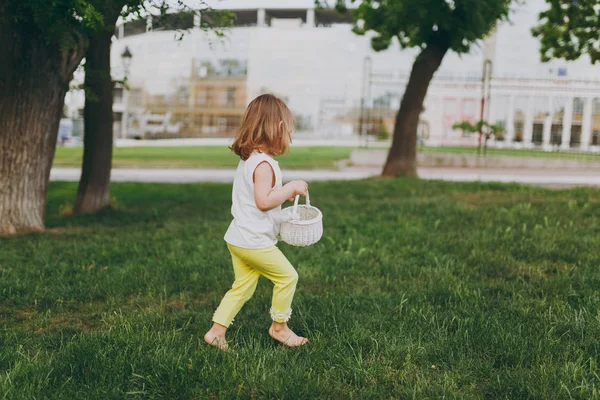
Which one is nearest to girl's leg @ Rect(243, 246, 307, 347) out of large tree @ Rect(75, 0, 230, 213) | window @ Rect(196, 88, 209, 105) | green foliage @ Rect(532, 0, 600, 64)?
large tree @ Rect(75, 0, 230, 213)

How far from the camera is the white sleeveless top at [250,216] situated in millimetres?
3527

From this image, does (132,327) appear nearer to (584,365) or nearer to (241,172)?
(241,172)

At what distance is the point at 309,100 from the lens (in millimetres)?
73438

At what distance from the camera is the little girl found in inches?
138

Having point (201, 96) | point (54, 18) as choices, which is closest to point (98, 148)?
point (54, 18)

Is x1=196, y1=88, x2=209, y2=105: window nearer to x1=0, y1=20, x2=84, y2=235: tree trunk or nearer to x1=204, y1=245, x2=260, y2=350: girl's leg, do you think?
x1=0, y1=20, x2=84, y2=235: tree trunk

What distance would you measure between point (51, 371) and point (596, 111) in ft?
166

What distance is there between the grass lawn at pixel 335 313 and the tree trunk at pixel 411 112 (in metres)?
7.14

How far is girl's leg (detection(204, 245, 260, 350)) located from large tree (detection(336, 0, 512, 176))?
9330mm

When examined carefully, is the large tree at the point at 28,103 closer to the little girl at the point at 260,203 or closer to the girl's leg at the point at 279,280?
the little girl at the point at 260,203

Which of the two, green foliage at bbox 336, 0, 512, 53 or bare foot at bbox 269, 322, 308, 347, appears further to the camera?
green foliage at bbox 336, 0, 512, 53

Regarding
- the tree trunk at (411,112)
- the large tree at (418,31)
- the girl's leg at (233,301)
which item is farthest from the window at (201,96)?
the girl's leg at (233,301)

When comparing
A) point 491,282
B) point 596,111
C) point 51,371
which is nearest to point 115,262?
point 51,371

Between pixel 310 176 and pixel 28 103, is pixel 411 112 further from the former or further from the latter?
pixel 28 103
